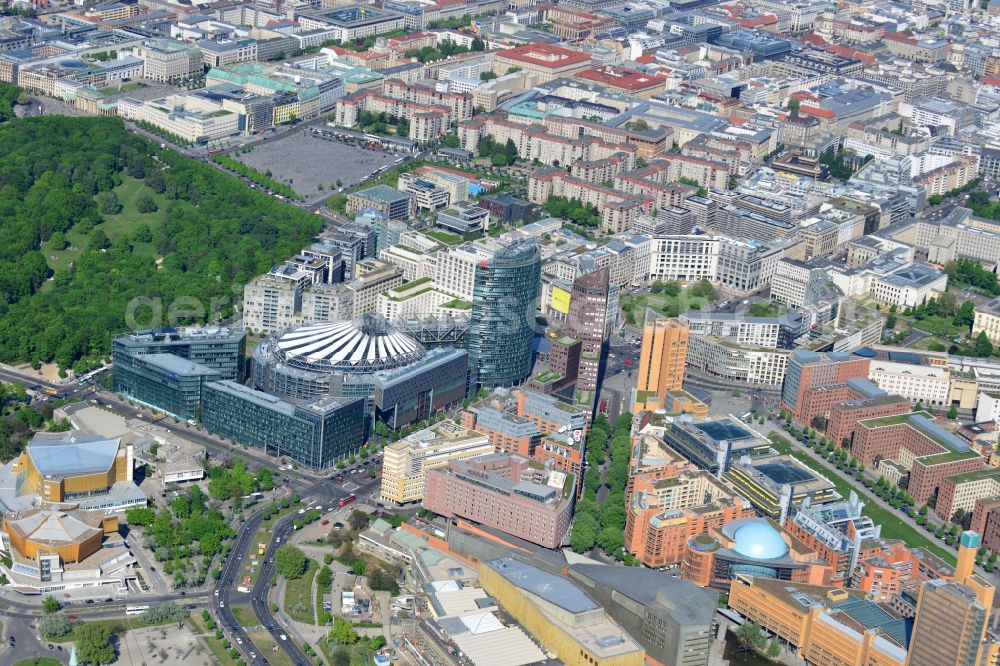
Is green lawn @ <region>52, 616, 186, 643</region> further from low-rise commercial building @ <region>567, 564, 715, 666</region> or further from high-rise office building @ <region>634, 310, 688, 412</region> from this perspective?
high-rise office building @ <region>634, 310, 688, 412</region>

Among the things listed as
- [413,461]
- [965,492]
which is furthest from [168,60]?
[965,492]

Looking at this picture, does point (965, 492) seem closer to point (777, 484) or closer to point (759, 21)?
point (777, 484)

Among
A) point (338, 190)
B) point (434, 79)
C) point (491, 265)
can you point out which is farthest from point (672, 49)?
point (491, 265)

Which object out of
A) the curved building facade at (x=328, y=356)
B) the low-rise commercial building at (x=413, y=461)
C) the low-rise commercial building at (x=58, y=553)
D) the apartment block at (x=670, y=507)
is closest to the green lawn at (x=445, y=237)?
the curved building facade at (x=328, y=356)

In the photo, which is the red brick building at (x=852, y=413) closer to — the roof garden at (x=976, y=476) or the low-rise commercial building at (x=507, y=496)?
the roof garden at (x=976, y=476)

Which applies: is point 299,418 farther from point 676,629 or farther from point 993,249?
point 993,249

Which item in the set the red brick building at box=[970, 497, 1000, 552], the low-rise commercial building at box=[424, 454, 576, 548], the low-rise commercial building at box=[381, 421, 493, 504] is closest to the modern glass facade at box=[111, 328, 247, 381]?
the low-rise commercial building at box=[381, 421, 493, 504]
